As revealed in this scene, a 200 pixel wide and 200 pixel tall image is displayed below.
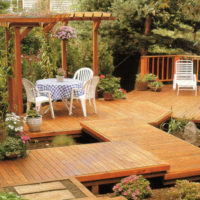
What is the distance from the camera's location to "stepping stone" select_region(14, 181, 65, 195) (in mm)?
5086

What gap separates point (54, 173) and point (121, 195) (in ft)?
3.16

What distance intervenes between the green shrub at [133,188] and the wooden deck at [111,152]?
383 millimetres

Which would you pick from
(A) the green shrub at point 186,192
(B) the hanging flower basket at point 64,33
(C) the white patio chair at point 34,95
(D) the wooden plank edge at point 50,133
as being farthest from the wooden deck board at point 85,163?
(B) the hanging flower basket at point 64,33

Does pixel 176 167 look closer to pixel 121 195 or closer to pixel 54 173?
pixel 121 195

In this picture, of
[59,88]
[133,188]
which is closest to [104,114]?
[59,88]

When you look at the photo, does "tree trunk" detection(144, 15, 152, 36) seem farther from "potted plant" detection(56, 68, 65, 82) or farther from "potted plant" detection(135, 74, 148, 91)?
"potted plant" detection(56, 68, 65, 82)

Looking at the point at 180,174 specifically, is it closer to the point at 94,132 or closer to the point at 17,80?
the point at 94,132

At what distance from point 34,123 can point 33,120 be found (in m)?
0.06

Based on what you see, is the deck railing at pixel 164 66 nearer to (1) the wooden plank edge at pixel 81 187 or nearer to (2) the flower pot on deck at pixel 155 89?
(2) the flower pot on deck at pixel 155 89

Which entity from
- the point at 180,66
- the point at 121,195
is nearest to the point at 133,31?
the point at 180,66

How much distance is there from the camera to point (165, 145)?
7.06 meters

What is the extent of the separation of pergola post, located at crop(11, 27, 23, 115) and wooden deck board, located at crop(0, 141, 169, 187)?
2.30 metres

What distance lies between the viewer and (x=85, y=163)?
6145 millimetres

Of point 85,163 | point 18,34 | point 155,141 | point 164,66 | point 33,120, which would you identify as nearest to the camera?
point 85,163
